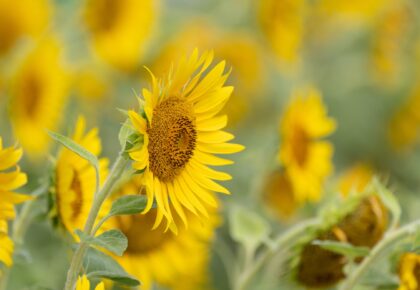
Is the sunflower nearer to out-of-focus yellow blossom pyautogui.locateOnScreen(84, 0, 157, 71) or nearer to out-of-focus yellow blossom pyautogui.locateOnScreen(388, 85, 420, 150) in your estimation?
out-of-focus yellow blossom pyautogui.locateOnScreen(84, 0, 157, 71)

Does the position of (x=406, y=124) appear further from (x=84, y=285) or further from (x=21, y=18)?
(x=84, y=285)

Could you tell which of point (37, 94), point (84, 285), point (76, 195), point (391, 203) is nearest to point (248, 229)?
point (391, 203)

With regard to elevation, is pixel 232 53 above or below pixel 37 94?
above

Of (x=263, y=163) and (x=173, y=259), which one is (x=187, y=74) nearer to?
(x=173, y=259)

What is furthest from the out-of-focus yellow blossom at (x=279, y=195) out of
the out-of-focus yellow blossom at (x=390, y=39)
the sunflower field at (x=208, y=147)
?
the out-of-focus yellow blossom at (x=390, y=39)

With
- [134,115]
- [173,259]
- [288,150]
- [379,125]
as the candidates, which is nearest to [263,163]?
[288,150]

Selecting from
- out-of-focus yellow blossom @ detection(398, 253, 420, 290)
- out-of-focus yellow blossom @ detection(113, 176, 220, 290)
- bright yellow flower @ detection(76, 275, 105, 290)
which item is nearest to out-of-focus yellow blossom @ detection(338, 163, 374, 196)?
out-of-focus yellow blossom @ detection(113, 176, 220, 290)
